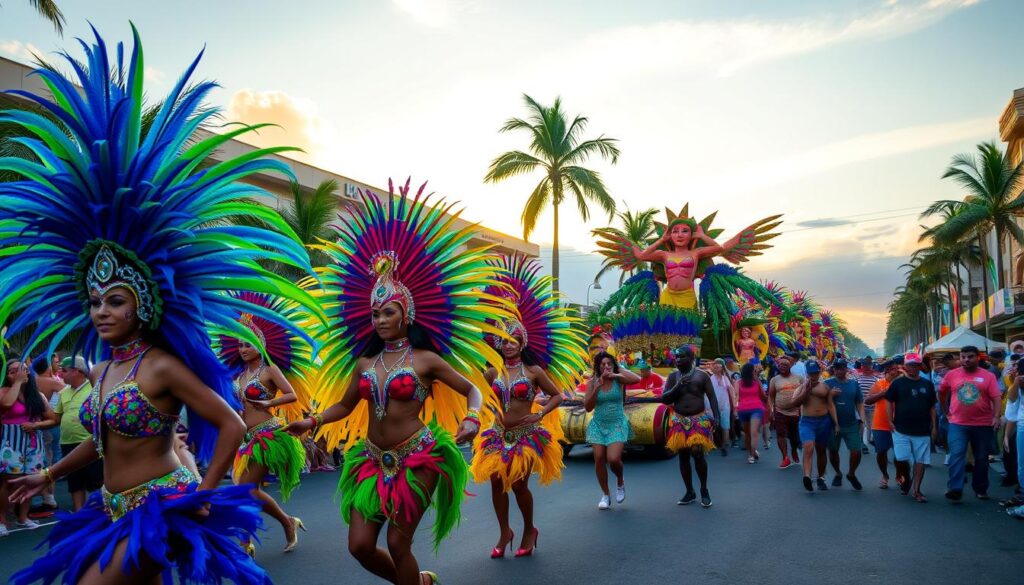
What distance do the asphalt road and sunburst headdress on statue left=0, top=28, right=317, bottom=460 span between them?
3229 mm

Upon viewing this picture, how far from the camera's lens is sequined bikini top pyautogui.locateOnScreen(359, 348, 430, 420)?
5195 mm

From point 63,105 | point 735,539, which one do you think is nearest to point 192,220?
point 63,105

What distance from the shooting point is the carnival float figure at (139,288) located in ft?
11.1

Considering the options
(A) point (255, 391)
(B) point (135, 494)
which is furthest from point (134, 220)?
(A) point (255, 391)

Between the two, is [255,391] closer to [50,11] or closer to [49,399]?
[49,399]

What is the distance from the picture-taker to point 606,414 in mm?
9531

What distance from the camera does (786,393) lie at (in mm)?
12758

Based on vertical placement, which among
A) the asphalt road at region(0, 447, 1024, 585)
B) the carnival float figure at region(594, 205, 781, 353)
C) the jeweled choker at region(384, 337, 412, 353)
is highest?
the carnival float figure at region(594, 205, 781, 353)

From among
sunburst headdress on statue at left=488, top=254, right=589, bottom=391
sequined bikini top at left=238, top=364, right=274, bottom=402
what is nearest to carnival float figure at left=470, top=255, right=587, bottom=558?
sunburst headdress on statue at left=488, top=254, right=589, bottom=391

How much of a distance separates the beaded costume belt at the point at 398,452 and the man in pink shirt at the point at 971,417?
758 centimetres

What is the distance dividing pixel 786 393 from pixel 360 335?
29.1 ft

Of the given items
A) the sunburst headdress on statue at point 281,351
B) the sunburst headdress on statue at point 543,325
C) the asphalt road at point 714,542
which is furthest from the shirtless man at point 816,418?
the sunburst headdress on statue at point 281,351

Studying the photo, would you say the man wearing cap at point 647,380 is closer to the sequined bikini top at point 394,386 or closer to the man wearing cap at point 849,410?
the man wearing cap at point 849,410

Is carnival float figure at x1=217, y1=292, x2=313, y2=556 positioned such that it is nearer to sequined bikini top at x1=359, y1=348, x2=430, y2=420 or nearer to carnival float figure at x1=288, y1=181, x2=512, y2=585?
carnival float figure at x1=288, y1=181, x2=512, y2=585
